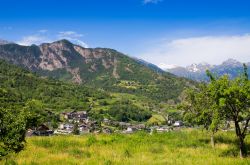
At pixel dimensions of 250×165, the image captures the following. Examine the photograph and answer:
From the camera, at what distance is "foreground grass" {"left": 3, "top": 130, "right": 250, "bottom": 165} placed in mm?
20375

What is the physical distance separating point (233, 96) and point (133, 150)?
854 centimetres

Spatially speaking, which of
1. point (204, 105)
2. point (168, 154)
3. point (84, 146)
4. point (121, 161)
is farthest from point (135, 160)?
point (204, 105)

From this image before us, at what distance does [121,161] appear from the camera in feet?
66.6

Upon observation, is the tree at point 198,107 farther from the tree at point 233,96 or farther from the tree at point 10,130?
the tree at point 10,130

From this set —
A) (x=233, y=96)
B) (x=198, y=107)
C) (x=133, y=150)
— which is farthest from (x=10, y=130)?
(x=198, y=107)

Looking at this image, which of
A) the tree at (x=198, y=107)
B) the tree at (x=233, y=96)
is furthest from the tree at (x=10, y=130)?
the tree at (x=198, y=107)

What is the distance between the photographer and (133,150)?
25.3 metres

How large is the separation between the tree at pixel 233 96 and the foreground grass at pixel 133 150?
2906 millimetres

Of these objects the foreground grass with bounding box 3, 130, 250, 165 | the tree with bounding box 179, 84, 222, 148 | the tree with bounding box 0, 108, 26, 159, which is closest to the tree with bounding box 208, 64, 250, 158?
the foreground grass with bounding box 3, 130, 250, 165

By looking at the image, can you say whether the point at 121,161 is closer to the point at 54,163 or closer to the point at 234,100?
the point at 54,163

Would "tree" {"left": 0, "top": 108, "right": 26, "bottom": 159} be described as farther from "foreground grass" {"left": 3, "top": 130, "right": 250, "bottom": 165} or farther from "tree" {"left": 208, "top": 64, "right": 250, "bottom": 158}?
"tree" {"left": 208, "top": 64, "right": 250, "bottom": 158}

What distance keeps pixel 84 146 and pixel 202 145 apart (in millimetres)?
10323

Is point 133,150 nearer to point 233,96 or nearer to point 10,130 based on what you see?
point 233,96

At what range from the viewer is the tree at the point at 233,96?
2180 cm
